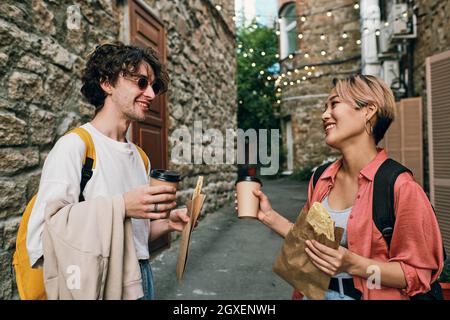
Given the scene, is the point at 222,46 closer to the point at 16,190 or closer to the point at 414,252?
the point at 16,190

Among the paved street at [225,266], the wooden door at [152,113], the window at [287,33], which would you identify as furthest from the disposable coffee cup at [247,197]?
the window at [287,33]

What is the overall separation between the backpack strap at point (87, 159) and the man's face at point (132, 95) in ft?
0.70

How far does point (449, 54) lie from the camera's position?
464 cm

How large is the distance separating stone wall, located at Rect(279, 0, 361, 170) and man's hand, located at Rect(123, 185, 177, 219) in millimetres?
12506

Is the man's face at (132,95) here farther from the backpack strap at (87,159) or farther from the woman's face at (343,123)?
the woman's face at (343,123)

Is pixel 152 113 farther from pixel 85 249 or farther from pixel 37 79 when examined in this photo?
pixel 85 249

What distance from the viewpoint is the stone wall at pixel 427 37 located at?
545 centimetres

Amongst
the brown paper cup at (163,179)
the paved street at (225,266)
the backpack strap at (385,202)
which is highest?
the brown paper cup at (163,179)

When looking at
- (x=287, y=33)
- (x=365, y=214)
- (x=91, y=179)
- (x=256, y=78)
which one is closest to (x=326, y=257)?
(x=365, y=214)

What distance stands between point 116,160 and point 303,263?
0.78 metres

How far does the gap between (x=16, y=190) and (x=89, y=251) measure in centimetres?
158

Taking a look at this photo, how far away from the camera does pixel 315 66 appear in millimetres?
13398
